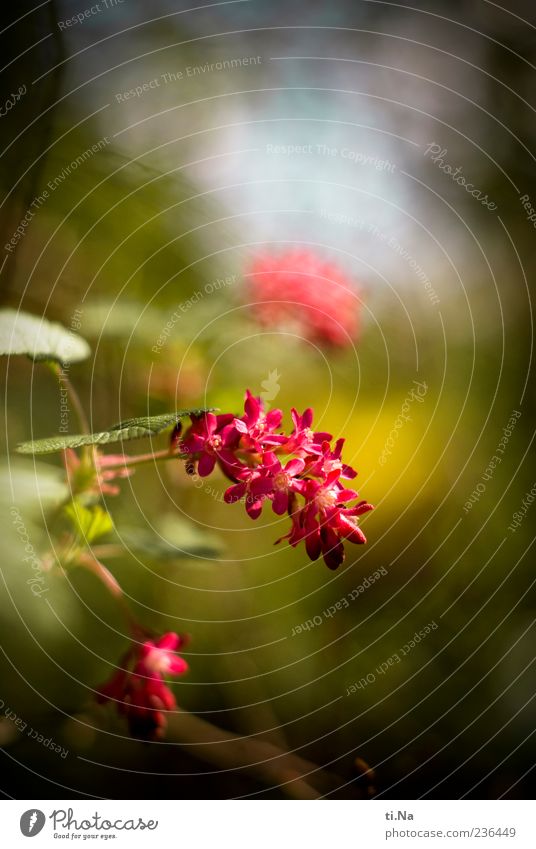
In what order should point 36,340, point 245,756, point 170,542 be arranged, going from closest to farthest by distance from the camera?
point 36,340 < point 170,542 < point 245,756

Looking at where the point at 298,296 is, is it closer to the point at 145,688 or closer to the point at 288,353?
the point at 288,353

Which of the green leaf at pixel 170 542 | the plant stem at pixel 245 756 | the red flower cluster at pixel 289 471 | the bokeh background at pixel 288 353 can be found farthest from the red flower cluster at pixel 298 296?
the plant stem at pixel 245 756

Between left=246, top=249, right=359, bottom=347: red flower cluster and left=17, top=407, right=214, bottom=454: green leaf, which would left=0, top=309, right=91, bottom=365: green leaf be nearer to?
left=17, top=407, right=214, bottom=454: green leaf

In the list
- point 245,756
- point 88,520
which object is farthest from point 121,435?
point 245,756

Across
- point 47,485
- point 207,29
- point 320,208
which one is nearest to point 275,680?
point 47,485

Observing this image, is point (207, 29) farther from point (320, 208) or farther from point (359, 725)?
point (359, 725)

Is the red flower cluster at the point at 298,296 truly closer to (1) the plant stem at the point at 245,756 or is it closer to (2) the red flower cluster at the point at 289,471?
(2) the red flower cluster at the point at 289,471
